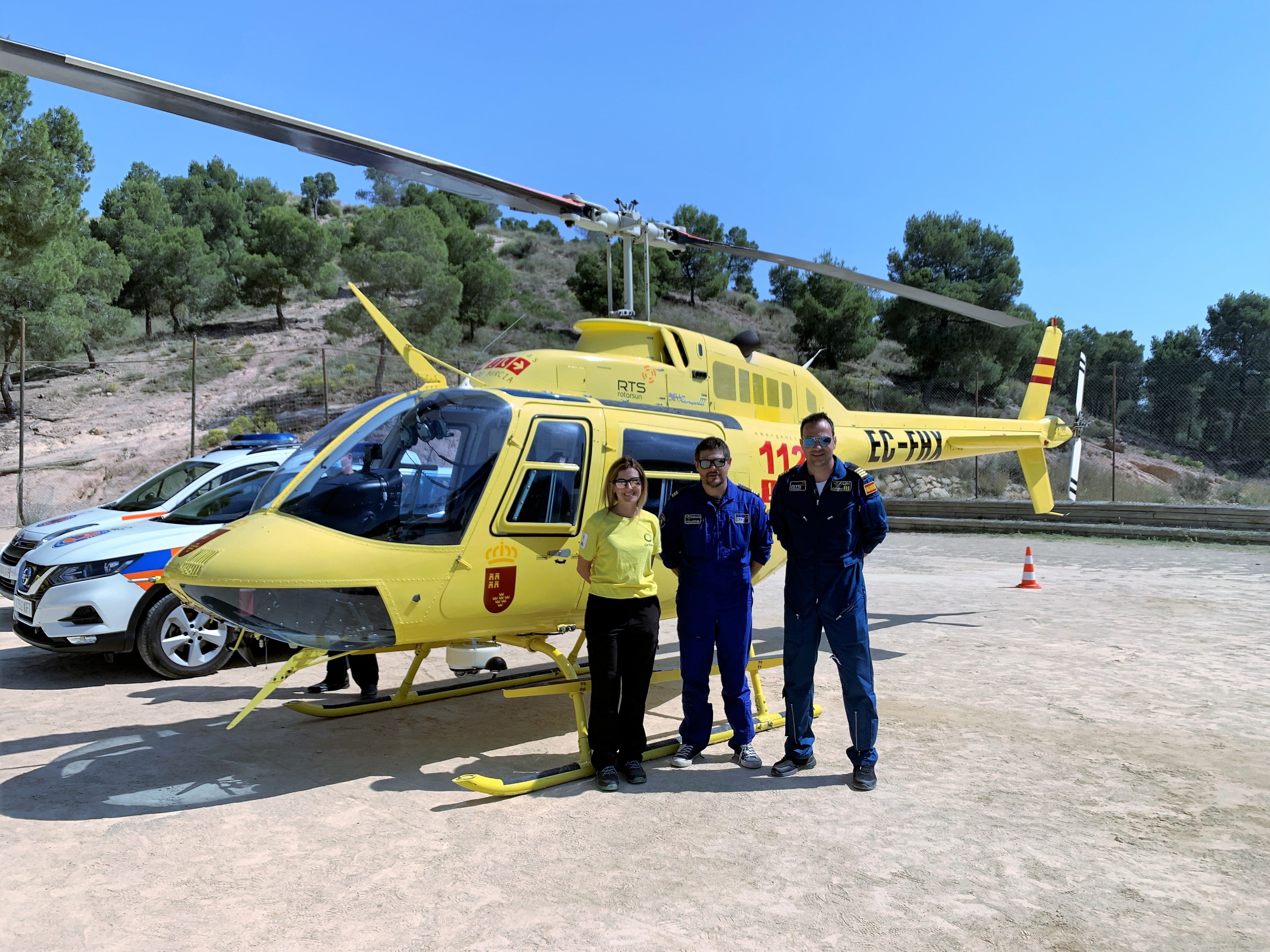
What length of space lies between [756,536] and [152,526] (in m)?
5.30

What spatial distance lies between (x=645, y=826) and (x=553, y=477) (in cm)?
198

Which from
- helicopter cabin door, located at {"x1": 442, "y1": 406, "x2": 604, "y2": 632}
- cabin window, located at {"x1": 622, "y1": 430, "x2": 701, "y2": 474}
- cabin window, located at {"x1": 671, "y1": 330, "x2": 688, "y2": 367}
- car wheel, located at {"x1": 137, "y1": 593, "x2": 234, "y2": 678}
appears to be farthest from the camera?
car wheel, located at {"x1": 137, "y1": 593, "x2": 234, "y2": 678}

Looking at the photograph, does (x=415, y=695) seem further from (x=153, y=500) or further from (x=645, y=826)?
(x=153, y=500)

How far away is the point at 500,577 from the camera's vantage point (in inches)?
191

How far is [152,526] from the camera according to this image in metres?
7.37

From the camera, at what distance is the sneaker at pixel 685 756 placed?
4.97 meters

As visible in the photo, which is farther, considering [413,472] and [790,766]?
[790,766]

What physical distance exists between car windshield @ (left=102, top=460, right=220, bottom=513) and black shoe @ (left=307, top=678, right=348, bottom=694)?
3.05 m

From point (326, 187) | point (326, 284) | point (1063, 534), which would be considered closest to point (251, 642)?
point (1063, 534)

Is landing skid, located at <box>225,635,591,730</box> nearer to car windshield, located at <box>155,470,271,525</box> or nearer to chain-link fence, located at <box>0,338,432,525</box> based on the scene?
car windshield, located at <box>155,470,271,525</box>

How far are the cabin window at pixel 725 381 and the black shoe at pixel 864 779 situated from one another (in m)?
3.02

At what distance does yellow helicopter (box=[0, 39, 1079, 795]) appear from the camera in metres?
4.28

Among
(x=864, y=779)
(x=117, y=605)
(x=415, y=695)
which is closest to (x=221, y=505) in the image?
(x=117, y=605)

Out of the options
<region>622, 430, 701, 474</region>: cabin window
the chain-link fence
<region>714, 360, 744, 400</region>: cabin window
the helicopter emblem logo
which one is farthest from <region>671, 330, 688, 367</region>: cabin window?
the chain-link fence
